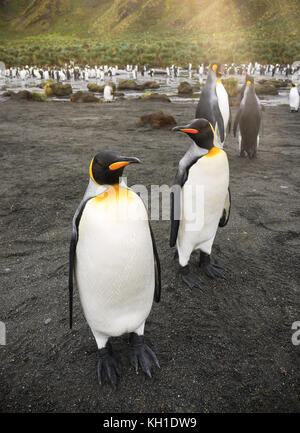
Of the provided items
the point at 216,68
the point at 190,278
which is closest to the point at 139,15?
the point at 216,68

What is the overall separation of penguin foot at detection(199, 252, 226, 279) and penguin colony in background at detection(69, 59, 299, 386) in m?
0.39

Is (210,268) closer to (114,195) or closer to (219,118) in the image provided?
(114,195)

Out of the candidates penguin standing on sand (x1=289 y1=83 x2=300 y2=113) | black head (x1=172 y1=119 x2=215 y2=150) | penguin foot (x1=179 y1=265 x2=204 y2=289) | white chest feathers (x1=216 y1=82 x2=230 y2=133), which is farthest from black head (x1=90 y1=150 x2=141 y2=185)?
penguin standing on sand (x1=289 y1=83 x2=300 y2=113)

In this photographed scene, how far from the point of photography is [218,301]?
2584 millimetres

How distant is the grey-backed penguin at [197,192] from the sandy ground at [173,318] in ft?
1.42

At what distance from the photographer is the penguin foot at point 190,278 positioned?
108 inches

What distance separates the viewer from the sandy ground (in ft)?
5.99

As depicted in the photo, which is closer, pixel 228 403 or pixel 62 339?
pixel 228 403

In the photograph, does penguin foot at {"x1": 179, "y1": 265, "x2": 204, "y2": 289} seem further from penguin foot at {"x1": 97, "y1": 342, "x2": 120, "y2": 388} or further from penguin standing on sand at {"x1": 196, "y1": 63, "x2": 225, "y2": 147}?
penguin standing on sand at {"x1": 196, "y1": 63, "x2": 225, "y2": 147}

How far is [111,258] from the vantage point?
5.52ft

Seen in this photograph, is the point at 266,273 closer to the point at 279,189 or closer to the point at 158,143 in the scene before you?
the point at 279,189

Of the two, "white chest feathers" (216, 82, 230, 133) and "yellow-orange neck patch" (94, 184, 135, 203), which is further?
"white chest feathers" (216, 82, 230, 133)

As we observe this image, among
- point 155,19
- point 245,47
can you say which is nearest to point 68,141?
point 245,47
